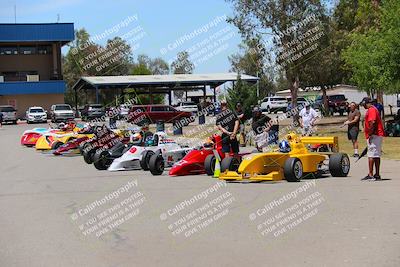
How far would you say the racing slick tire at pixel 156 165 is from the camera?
636 inches

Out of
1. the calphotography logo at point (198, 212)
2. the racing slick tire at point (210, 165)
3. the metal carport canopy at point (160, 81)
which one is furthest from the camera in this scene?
the metal carport canopy at point (160, 81)

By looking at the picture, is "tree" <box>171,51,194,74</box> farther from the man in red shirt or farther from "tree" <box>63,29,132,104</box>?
the man in red shirt

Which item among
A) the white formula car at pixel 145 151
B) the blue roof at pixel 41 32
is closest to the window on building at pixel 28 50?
the blue roof at pixel 41 32

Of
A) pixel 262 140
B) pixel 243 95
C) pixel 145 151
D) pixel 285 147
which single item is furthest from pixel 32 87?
pixel 285 147

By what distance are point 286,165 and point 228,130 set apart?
94.4 inches

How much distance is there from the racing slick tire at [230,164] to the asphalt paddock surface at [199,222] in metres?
0.58

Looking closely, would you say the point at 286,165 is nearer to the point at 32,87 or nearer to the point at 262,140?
the point at 262,140

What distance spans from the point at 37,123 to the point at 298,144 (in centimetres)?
5047

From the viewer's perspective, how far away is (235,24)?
3488 cm

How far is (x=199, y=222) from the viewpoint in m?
9.64

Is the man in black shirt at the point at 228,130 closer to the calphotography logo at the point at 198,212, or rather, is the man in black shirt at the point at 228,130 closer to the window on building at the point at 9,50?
the calphotography logo at the point at 198,212

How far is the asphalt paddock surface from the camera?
7.43m

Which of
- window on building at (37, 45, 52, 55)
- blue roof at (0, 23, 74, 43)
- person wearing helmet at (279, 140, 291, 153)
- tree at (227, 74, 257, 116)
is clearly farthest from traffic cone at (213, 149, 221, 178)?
window on building at (37, 45, 52, 55)

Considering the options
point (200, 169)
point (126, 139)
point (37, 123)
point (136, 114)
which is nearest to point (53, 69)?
point (37, 123)
